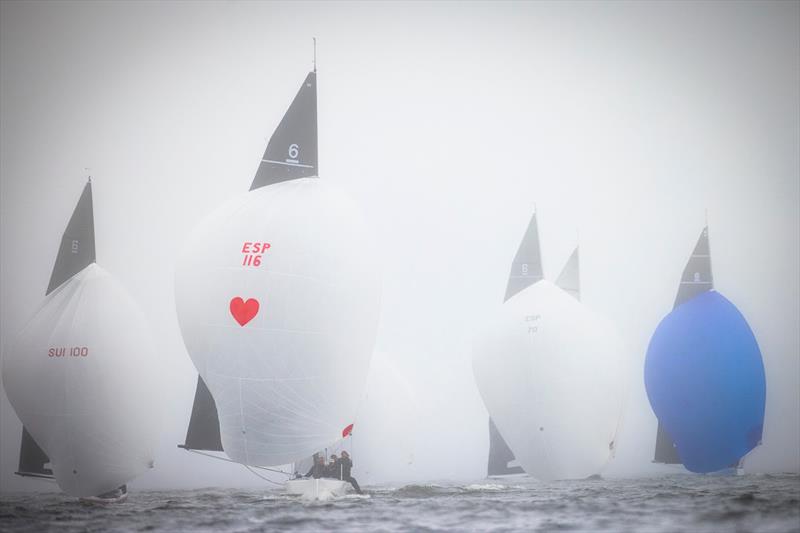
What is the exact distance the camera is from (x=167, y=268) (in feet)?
192

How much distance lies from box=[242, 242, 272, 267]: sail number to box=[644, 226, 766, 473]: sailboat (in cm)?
1466

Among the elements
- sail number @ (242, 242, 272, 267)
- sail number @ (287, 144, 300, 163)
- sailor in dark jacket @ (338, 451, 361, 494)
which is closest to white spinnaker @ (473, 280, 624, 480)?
sailor in dark jacket @ (338, 451, 361, 494)

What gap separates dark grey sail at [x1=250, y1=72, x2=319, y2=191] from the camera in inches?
771

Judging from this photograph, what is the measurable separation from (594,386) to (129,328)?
13.1 meters

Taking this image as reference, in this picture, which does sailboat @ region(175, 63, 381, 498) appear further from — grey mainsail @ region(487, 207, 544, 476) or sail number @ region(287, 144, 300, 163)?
grey mainsail @ region(487, 207, 544, 476)

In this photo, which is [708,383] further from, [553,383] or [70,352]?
[70,352]

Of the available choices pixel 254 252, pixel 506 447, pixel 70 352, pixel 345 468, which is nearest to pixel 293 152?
pixel 254 252

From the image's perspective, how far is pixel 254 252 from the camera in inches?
691

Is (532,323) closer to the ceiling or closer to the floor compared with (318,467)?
closer to the ceiling

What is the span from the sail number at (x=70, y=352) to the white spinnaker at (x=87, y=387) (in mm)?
50

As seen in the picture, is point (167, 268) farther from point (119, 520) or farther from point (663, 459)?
point (119, 520)

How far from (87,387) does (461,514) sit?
35.7ft

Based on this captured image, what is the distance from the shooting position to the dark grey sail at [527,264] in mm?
28516

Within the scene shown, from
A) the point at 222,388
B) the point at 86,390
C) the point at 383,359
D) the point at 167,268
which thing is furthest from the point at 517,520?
the point at 167,268
